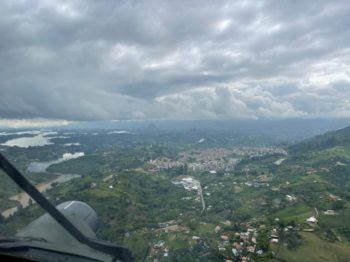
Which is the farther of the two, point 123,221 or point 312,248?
point 123,221

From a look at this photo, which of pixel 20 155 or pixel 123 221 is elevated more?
pixel 20 155

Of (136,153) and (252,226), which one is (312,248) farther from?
(136,153)

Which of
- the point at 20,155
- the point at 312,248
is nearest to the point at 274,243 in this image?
the point at 312,248

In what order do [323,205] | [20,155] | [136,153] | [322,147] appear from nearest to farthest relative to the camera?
[323,205]
[20,155]
[322,147]
[136,153]

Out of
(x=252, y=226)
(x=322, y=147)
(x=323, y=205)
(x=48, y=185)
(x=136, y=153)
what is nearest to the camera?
(x=252, y=226)

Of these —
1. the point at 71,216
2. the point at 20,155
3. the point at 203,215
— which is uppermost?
the point at 71,216

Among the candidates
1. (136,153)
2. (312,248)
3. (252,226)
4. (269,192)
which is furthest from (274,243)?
(136,153)

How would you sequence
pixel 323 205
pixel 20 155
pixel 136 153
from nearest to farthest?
pixel 323 205, pixel 20 155, pixel 136 153

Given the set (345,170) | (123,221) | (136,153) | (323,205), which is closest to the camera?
(123,221)

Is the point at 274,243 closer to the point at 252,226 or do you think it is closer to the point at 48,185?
the point at 252,226
